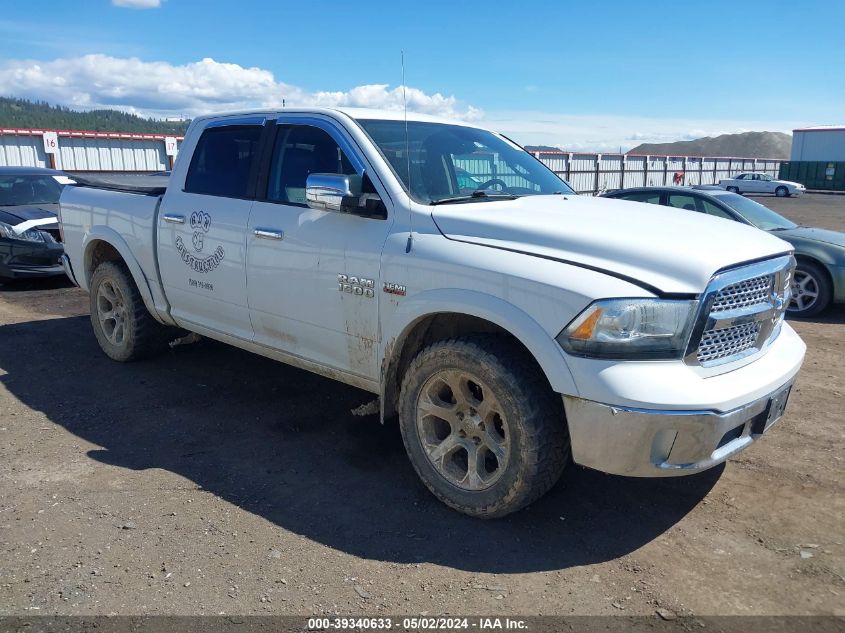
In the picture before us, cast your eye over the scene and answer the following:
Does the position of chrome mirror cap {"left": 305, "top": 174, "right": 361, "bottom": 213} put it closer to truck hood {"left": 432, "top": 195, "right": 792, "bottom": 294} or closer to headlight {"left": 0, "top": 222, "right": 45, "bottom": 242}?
truck hood {"left": 432, "top": 195, "right": 792, "bottom": 294}

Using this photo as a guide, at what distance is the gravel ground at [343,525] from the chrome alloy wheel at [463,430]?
10.0 inches

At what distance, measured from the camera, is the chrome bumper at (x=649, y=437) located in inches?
117

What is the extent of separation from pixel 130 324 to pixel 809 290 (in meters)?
7.50

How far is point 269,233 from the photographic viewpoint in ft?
14.4

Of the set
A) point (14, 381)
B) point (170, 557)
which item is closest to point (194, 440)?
point (170, 557)

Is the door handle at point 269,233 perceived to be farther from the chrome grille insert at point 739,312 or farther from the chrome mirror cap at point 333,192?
the chrome grille insert at point 739,312

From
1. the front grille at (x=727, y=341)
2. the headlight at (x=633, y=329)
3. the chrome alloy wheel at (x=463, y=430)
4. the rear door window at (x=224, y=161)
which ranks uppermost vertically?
the rear door window at (x=224, y=161)

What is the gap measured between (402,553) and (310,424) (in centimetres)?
177

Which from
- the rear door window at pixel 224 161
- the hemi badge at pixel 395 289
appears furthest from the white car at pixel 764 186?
the hemi badge at pixel 395 289

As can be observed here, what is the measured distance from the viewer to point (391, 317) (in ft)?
12.3

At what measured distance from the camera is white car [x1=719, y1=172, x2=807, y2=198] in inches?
1555

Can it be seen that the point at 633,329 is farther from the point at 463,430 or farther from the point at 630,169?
the point at 630,169

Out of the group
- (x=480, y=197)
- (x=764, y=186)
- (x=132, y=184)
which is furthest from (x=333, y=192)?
(x=764, y=186)

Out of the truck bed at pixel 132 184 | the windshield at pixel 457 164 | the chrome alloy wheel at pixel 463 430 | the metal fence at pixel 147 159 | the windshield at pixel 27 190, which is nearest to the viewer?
the chrome alloy wheel at pixel 463 430
